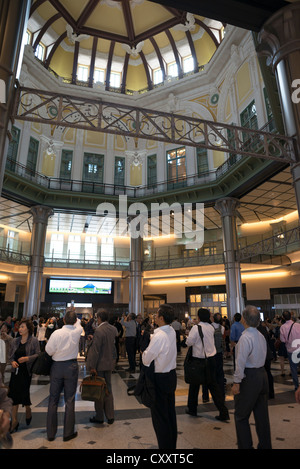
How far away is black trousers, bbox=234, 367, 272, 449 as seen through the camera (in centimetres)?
329

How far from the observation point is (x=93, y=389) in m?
4.38

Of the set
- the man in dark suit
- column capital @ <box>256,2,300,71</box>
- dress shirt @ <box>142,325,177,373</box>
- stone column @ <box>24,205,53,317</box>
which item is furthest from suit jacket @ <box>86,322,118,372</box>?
stone column @ <box>24,205,53,317</box>

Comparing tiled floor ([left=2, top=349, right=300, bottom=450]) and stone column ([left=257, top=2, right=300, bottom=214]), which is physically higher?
stone column ([left=257, top=2, right=300, bottom=214])

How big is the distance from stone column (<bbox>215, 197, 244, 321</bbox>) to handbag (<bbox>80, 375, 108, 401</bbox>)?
13.0 metres

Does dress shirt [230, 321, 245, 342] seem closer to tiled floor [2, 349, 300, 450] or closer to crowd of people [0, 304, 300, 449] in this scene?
crowd of people [0, 304, 300, 449]

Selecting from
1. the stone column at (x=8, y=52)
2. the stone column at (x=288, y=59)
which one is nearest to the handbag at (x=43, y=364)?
the stone column at (x=8, y=52)

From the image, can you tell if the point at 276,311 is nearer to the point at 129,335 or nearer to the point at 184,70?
the point at 129,335

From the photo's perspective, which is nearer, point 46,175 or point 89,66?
point 46,175

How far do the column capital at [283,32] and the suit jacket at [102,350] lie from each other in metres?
7.51

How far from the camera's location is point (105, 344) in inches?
188

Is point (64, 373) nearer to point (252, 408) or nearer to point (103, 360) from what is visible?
point (103, 360)

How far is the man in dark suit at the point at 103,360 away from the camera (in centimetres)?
462

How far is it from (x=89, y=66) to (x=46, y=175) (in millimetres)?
10098
